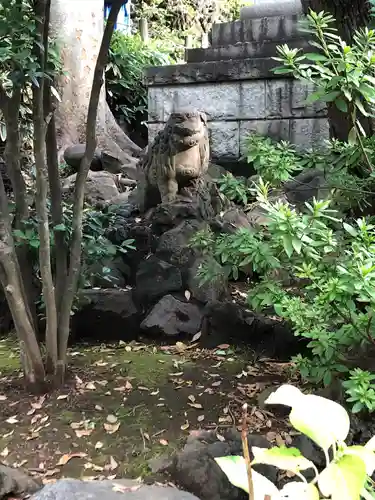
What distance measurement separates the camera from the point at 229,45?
607 cm

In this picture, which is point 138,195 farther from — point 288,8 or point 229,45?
point 288,8

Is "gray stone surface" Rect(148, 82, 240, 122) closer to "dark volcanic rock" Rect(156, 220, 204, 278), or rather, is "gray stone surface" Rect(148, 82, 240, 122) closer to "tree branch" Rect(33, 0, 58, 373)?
"dark volcanic rock" Rect(156, 220, 204, 278)

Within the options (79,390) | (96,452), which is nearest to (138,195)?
(79,390)

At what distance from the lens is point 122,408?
2.70m

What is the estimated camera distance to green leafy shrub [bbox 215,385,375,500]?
1.87 feet

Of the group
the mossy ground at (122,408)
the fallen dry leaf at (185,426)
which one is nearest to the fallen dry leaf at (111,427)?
the mossy ground at (122,408)

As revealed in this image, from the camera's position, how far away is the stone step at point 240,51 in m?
5.76

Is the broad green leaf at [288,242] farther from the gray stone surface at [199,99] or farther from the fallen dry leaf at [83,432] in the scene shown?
the gray stone surface at [199,99]

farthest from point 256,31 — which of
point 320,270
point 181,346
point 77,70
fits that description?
point 320,270

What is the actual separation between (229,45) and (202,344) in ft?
12.8

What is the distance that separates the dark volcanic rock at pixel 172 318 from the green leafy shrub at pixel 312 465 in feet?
10.1

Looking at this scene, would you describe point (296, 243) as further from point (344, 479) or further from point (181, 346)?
point (181, 346)

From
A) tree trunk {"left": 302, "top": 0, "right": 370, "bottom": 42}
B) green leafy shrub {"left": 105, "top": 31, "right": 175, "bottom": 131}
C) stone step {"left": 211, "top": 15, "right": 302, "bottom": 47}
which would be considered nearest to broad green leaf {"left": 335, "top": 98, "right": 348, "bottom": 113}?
tree trunk {"left": 302, "top": 0, "right": 370, "bottom": 42}

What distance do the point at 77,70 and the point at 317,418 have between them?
768 cm
